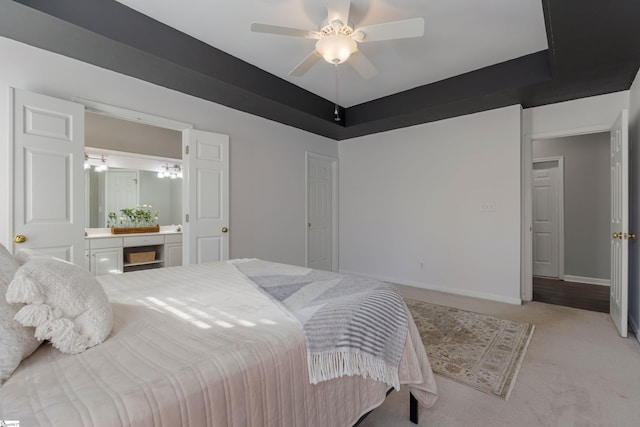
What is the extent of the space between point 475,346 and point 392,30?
249 centimetres

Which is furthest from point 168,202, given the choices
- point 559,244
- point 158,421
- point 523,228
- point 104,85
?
point 559,244

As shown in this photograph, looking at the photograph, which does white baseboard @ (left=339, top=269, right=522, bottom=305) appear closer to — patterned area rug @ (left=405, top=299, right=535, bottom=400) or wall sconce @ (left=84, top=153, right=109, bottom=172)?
patterned area rug @ (left=405, top=299, right=535, bottom=400)

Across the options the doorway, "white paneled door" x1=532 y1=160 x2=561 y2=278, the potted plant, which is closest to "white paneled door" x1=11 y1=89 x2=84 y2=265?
the potted plant

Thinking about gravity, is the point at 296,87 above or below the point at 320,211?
above

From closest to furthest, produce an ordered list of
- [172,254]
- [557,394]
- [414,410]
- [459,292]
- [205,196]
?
1. [414,410]
2. [557,394]
3. [205,196]
4. [459,292]
5. [172,254]

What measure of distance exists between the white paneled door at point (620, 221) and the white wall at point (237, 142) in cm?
357

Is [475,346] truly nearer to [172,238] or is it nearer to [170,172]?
[172,238]

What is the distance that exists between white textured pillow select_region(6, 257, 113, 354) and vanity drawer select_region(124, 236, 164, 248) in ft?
11.8

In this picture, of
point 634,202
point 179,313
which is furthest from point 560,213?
point 179,313

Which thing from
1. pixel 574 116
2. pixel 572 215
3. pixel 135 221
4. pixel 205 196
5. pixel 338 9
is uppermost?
pixel 338 9

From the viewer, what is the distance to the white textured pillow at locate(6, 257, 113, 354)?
811mm

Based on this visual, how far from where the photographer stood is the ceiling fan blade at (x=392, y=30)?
1943 millimetres

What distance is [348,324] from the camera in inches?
47.1

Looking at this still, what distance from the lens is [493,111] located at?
374 centimetres
